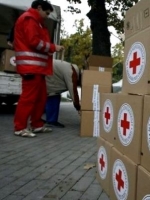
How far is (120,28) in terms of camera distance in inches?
632

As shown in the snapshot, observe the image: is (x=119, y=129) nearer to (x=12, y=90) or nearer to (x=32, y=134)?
(x=32, y=134)

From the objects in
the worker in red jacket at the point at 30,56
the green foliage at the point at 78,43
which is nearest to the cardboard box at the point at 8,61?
the worker in red jacket at the point at 30,56

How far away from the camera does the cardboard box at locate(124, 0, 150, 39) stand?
2176mm

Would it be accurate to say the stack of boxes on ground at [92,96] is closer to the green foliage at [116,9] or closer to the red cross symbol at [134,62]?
the red cross symbol at [134,62]

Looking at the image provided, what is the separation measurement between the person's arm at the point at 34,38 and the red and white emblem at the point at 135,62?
2.76 meters

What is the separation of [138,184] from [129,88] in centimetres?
63

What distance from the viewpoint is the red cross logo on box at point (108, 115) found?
107 inches

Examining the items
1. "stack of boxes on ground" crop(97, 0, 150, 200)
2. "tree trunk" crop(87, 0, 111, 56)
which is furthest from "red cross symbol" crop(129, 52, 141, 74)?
"tree trunk" crop(87, 0, 111, 56)

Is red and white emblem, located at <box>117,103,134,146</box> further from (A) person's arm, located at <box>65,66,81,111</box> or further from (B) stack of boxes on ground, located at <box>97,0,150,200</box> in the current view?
(A) person's arm, located at <box>65,66,81,111</box>

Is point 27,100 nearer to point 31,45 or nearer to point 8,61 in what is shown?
point 31,45

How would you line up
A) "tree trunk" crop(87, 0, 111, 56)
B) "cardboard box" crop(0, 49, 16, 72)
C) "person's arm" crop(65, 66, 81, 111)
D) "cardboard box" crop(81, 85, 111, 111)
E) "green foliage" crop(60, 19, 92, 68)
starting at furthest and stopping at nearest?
"green foliage" crop(60, 19, 92, 68) → "tree trunk" crop(87, 0, 111, 56) → "cardboard box" crop(0, 49, 16, 72) → "person's arm" crop(65, 66, 81, 111) → "cardboard box" crop(81, 85, 111, 111)

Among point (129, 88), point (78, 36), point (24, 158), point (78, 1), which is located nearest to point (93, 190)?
point (129, 88)

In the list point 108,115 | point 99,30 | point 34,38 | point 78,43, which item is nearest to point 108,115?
point 108,115

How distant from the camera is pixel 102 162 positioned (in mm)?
2934
